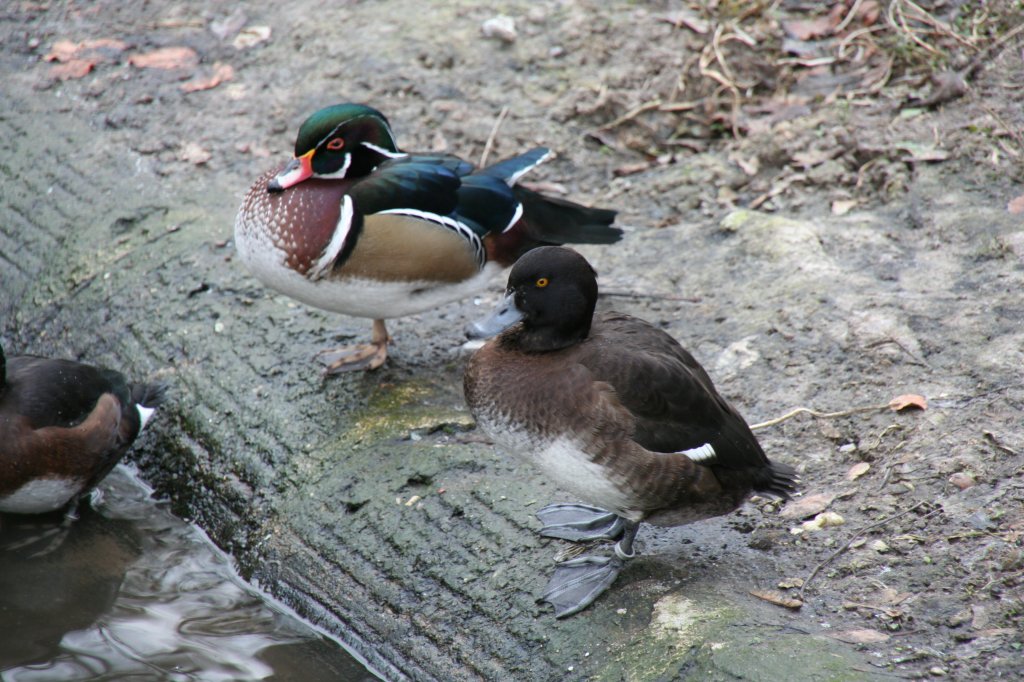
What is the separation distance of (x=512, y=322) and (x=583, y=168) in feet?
8.93

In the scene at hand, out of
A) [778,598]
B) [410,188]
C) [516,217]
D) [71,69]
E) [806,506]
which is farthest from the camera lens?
[71,69]

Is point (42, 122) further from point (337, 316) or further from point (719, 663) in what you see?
point (719, 663)

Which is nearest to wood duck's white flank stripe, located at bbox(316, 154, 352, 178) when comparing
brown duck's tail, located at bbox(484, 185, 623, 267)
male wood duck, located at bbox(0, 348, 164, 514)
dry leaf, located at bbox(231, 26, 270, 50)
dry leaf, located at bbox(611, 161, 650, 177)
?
brown duck's tail, located at bbox(484, 185, 623, 267)

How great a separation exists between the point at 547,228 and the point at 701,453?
1574 millimetres

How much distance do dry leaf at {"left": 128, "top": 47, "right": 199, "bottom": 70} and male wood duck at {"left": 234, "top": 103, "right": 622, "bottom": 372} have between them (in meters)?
2.82

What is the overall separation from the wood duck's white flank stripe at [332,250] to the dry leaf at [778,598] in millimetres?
1921

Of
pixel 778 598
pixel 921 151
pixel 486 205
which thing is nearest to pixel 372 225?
pixel 486 205

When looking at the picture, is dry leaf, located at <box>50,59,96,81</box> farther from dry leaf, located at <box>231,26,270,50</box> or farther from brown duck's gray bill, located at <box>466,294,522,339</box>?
brown duck's gray bill, located at <box>466,294,522,339</box>

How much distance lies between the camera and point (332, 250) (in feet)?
13.4

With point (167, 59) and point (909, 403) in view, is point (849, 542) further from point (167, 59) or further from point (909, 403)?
point (167, 59)

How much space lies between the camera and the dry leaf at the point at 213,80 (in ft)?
21.3

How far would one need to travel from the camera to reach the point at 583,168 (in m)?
6.05

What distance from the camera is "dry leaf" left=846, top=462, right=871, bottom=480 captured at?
147 inches

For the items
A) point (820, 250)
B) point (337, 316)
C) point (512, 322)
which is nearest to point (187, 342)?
point (337, 316)
